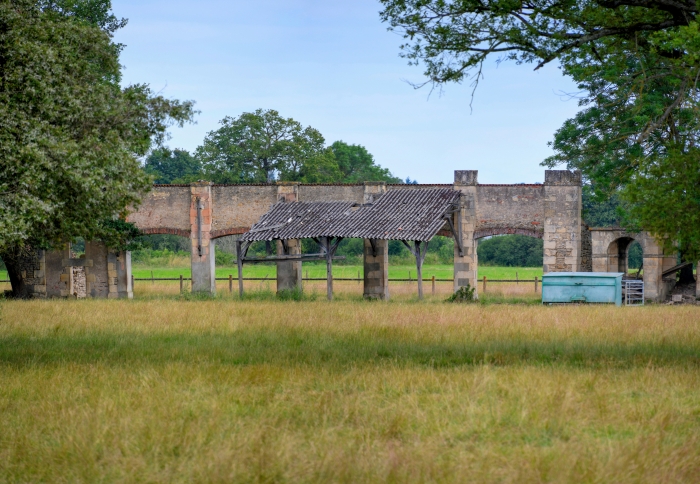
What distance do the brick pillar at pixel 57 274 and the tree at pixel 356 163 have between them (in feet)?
110

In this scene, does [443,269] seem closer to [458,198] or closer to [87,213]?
[458,198]

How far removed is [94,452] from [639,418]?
4947 millimetres

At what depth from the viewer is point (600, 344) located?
43.8 ft

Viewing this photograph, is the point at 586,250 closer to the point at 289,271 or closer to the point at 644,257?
the point at 644,257

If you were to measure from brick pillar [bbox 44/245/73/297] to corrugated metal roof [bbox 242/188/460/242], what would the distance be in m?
7.29

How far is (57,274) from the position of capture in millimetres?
30297

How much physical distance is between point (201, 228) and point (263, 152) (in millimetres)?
22029

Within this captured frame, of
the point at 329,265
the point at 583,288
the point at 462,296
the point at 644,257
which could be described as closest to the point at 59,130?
the point at 329,265

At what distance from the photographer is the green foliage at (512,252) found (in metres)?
65.6

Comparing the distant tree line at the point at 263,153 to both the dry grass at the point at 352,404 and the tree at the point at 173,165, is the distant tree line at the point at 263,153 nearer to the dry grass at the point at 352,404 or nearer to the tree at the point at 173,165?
the tree at the point at 173,165

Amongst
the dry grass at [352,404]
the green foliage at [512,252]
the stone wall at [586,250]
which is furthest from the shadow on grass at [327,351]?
the green foliage at [512,252]

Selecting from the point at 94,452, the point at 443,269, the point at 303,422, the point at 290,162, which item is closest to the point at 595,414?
the point at 303,422

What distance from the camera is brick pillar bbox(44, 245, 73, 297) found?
30219 millimetres

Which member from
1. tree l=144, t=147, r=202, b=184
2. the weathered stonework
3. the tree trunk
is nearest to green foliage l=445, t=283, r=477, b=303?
the weathered stonework
